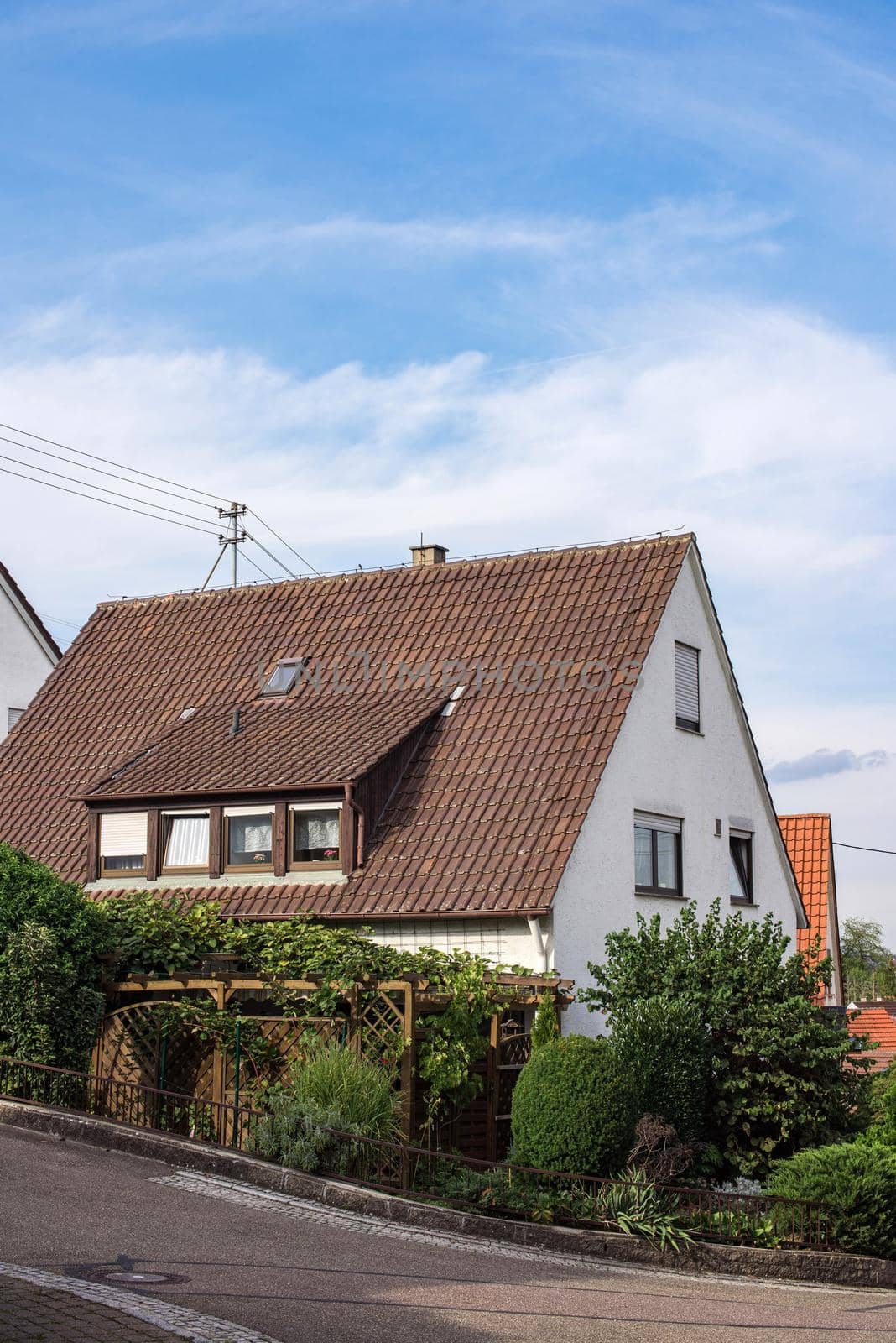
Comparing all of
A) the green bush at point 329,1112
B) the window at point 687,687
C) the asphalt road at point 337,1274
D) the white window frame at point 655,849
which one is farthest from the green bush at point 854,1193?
the window at point 687,687

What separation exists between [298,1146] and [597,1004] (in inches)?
231

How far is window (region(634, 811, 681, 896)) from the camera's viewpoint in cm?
2270

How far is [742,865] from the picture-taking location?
26141mm

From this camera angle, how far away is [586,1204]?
14.9 m

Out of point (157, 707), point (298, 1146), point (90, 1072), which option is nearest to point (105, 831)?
point (157, 707)

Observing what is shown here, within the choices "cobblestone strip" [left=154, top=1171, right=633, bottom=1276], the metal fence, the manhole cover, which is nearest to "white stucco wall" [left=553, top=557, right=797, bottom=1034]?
the metal fence

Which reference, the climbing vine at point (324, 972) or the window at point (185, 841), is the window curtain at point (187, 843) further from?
the climbing vine at point (324, 972)

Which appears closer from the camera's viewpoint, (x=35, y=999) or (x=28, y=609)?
(x=35, y=999)

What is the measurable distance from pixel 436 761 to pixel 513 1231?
9.24 meters

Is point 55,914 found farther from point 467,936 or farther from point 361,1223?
point 467,936

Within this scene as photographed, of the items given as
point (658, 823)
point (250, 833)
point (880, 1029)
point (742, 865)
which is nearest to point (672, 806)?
point (658, 823)

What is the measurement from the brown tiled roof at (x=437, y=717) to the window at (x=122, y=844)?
0.49m

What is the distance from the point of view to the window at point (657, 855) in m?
22.7

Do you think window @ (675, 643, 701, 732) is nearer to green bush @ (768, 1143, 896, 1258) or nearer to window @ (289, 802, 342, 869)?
window @ (289, 802, 342, 869)
